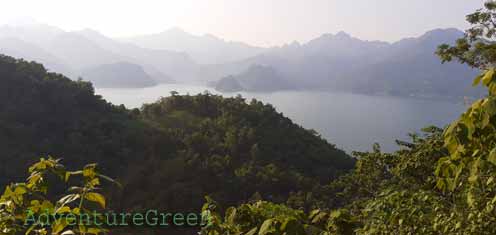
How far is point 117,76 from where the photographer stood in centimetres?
17188

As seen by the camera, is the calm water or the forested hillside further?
the calm water

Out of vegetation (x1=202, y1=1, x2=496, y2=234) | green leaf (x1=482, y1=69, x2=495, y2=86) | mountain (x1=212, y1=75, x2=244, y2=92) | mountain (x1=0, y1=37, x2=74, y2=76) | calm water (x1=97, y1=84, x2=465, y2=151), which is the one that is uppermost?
mountain (x1=0, y1=37, x2=74, y2=76)

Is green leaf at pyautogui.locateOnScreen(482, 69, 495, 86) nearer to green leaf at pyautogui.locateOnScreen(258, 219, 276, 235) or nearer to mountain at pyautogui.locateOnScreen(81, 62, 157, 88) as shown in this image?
green leaf at pyautogui.locateOnScreen(258, 219, 276, 235)

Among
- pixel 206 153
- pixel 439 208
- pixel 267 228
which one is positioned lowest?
pixel 206 153

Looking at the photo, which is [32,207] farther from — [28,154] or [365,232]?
[28,154]

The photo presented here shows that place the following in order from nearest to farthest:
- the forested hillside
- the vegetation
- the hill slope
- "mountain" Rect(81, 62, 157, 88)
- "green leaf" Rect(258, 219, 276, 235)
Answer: the vegetation → "green leaf" Rect(258, 219, 276, 235) → the forested hillside → the hill slope → "mountain" Rect(81, 62, 157, 88)

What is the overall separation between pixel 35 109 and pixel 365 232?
32216 mm

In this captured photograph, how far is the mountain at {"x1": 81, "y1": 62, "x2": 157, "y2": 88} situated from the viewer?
16875cm

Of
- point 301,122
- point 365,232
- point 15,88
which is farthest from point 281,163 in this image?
point 301,122

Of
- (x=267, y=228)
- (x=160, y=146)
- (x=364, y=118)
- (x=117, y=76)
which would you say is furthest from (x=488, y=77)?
(x=117, y=76)

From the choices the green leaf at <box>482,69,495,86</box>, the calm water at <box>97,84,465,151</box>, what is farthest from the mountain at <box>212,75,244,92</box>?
the green leaf at <box>482,69,495,86</box>

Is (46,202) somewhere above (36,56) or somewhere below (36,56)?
below

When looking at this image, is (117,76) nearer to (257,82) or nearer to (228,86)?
(228,86)

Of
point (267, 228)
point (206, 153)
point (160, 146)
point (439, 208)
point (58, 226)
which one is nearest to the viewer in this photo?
point (58, 226)
